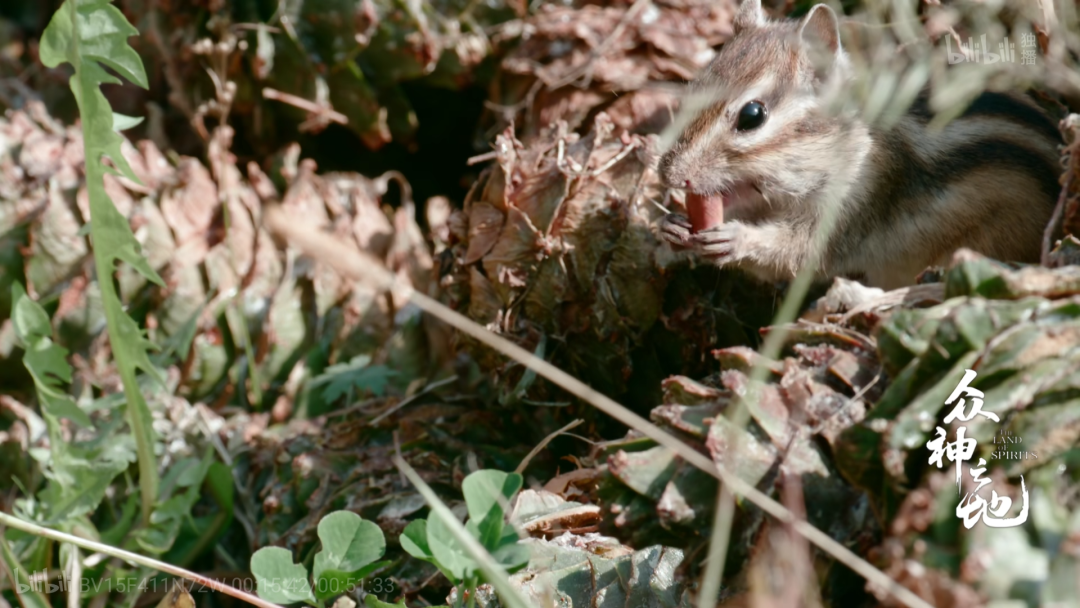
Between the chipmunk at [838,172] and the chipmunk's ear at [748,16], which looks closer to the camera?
the chipmunk at [838,172]

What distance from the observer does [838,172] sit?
220 centimetres

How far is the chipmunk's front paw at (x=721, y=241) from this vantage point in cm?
205

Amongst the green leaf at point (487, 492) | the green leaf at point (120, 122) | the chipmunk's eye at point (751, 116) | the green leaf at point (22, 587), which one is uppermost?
the chipmunk's eye at point (751, 116)

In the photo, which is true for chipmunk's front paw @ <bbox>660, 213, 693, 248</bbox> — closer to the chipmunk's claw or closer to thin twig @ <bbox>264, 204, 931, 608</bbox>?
the chipmunk's claw

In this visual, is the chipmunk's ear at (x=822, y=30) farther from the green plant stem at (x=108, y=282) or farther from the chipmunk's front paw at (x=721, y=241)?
the green plant stem at (x=108, y=282)

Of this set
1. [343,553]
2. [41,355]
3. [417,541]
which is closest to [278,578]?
[343,553]

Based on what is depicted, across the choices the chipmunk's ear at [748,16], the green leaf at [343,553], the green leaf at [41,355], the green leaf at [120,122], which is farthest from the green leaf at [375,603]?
the chipmunk's ear at [748,16]

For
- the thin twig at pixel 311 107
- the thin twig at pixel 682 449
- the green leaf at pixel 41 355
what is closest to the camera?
the thin twig at pixel 682 449

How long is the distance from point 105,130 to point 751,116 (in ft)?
4.39

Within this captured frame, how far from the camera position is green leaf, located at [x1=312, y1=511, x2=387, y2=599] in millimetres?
1618

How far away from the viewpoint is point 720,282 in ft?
7.41

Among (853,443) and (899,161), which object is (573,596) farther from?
(899,161)

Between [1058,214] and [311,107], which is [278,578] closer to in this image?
[1058,214]

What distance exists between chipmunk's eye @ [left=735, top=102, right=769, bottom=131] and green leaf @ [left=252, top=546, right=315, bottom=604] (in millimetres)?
1303
